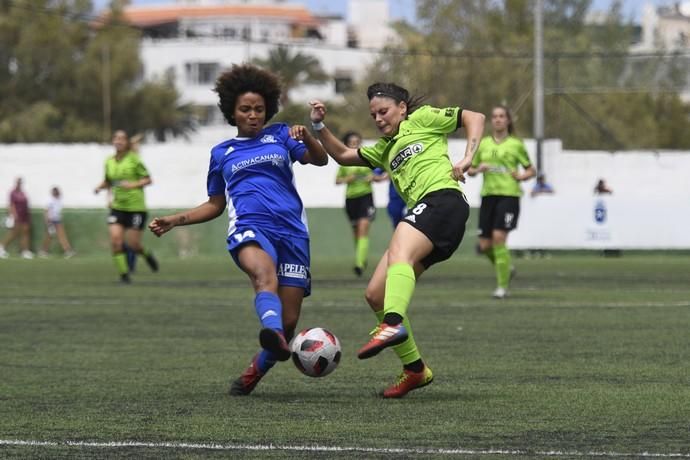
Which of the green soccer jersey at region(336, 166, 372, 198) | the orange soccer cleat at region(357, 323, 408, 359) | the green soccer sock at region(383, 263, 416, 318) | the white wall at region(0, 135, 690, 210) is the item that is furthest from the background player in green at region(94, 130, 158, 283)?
the white wall at region(0, 135, 690, 210)

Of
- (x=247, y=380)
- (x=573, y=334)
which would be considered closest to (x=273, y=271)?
(x=247, y=380)

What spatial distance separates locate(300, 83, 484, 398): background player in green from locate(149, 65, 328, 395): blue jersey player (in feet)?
0.97

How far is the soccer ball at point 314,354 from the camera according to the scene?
8805 mm

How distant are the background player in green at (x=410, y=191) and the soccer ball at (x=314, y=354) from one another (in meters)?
0.33

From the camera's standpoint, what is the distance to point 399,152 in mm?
9398

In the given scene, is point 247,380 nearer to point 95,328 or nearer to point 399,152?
point 399,152

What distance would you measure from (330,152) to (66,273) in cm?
1736

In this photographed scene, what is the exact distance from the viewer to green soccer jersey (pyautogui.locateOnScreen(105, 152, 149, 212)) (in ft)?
72.2

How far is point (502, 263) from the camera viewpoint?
17672mm

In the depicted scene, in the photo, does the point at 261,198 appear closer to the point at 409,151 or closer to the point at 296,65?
the point at 409,151

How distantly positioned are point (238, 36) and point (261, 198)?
116115 mm

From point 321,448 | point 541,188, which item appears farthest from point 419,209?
point 541,188

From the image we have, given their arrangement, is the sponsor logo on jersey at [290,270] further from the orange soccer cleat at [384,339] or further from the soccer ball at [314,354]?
the orange soccer cleat at [384,339]

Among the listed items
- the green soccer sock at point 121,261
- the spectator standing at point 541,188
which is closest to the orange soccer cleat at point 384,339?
the green soccer sock at point 121,261
